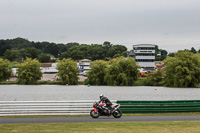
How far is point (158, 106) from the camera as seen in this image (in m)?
23.4

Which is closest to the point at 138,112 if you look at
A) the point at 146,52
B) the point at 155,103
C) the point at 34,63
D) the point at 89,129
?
the point at 155,103

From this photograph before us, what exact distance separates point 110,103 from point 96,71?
62103mm

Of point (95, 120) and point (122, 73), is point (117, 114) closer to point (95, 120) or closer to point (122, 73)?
point (95, 120)

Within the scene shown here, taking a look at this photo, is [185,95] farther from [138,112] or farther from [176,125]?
[176,125]

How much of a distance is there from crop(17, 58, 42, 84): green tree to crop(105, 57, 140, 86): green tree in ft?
75.4

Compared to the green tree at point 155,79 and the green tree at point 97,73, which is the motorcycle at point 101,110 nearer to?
the green tree at point 97,73

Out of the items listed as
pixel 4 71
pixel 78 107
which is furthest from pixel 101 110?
pixel 4 71

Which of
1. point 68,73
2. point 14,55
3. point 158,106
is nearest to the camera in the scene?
point 158,106

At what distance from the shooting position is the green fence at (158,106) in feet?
75.9

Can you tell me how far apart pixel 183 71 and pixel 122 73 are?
16750 mm

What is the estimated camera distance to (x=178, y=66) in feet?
242

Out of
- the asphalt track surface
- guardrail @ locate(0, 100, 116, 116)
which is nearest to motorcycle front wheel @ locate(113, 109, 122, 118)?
the asphalt track surface

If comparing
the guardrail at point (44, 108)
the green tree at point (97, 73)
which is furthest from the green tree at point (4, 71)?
the guardrail at point (44, 108)

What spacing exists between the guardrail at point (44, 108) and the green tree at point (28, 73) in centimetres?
6212
